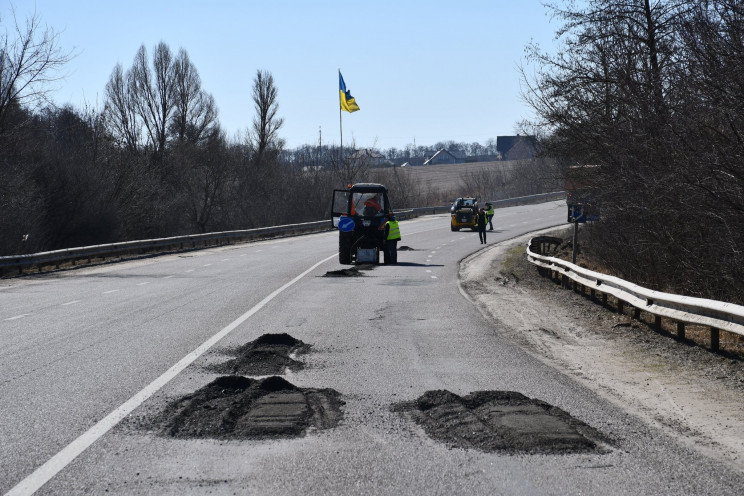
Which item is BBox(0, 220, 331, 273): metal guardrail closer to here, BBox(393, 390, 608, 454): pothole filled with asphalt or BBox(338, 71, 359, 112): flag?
BBox(338, 71, 359, 112): flag

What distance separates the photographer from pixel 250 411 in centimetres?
726

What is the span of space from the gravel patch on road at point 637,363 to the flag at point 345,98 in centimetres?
4927

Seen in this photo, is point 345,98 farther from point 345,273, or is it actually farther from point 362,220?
point 345,273

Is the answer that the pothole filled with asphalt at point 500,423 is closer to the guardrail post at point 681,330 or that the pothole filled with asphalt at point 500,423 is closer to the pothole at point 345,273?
the guardrail post at point 681,330

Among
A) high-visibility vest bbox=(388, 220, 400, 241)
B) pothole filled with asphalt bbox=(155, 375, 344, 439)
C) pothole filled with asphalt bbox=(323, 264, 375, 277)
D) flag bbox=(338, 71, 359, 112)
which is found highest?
flag bbox=(338, 71, 359, 112)

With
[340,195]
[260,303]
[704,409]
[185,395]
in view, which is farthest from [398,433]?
[340,195]

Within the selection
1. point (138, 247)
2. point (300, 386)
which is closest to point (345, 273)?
point (138, 247)

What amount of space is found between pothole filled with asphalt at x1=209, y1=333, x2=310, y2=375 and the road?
244 millimetres

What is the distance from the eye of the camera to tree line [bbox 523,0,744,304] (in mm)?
A: 13445

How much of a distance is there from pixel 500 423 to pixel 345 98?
205 ft

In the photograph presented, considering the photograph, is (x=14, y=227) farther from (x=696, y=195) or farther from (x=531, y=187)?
(x=531, y=187)

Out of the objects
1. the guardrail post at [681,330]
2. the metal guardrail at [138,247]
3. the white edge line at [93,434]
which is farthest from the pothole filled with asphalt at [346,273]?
the guardrail post at [681,330]

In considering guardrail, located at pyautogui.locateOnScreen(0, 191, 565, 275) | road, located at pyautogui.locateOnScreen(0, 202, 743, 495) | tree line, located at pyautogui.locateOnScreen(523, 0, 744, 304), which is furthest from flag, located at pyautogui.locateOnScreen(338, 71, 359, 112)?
road, located at pyautogui.locateOnScreen(0, 202, 743, 495)

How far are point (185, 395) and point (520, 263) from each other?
23246 millimetres
